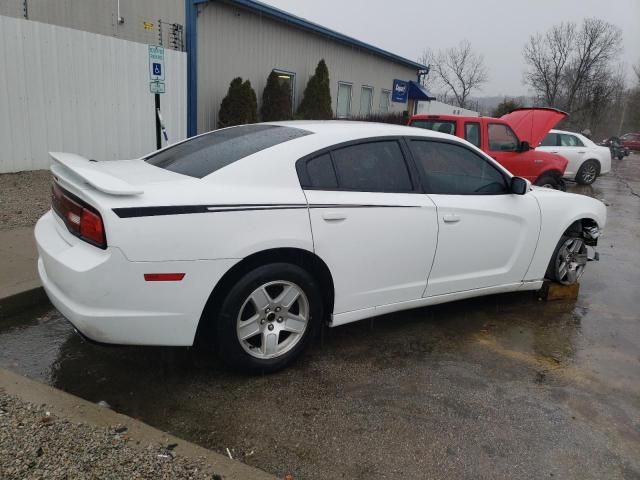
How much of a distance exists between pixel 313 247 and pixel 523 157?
25.5 ft

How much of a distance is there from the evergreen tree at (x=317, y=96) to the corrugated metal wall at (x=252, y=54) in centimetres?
52

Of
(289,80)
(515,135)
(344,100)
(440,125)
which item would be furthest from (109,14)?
(515,135)

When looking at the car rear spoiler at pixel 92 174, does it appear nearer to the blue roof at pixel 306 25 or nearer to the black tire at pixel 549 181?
the black tire at pixel 549 181

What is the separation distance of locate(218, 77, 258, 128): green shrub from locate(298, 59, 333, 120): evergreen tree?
3.61 metres

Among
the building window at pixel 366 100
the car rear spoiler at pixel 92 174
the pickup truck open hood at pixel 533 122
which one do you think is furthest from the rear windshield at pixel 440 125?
the building window at pixel 366 100

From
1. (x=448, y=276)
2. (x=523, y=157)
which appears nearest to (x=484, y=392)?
(x=448, y=276)

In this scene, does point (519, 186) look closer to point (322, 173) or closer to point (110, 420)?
point (322, 173)

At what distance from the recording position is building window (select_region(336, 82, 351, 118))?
20.0 meters

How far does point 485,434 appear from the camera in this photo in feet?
9.59

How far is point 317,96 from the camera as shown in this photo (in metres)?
17.0

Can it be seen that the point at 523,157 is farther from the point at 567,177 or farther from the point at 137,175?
the point at 137,175

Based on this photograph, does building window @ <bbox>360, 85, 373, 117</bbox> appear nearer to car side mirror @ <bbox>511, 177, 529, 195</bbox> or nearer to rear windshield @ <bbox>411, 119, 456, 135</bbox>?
rear windshield @ <bbox>411, 119, 456, 135</bbox>

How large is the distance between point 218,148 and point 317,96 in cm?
1400

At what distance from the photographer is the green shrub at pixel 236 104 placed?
13508 millimetres
